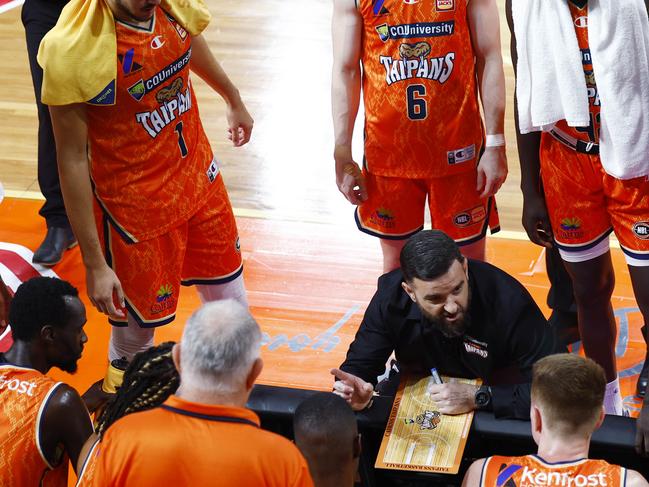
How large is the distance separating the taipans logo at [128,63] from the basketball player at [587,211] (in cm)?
125

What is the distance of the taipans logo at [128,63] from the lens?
10.5 ft

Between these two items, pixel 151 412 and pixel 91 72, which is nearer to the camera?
pixel 151 412

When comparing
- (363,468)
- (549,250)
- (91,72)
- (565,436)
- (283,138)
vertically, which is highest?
(91,72)

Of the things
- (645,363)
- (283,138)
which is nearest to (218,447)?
(645,363)

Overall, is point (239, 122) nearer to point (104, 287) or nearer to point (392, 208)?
point (392, 208)

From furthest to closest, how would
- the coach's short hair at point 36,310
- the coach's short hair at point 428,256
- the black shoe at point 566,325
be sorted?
the black shoe at point 566,325 < the coach's short hair at point 428,256 < the coach's short hair at point 36,310

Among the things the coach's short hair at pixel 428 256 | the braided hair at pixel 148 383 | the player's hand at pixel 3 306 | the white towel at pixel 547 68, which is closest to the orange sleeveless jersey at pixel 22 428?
the braided hair at pixel 148 383

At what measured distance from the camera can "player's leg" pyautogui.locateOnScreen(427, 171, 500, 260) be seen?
3744 millimetres

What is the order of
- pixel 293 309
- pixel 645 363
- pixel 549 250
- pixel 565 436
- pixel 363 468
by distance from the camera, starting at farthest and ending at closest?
pixel 293 309
pixel 549 250
pixel 645 363
pixel 363 468
pixel 565 436

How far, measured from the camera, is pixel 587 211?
11.4 feet

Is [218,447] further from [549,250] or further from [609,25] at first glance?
[549,250]

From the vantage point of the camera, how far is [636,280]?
3.45 metres

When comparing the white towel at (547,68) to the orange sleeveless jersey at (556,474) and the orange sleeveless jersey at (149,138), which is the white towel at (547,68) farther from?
the orange sleeveless jersey at (556,474)

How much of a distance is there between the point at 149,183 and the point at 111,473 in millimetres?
1430
